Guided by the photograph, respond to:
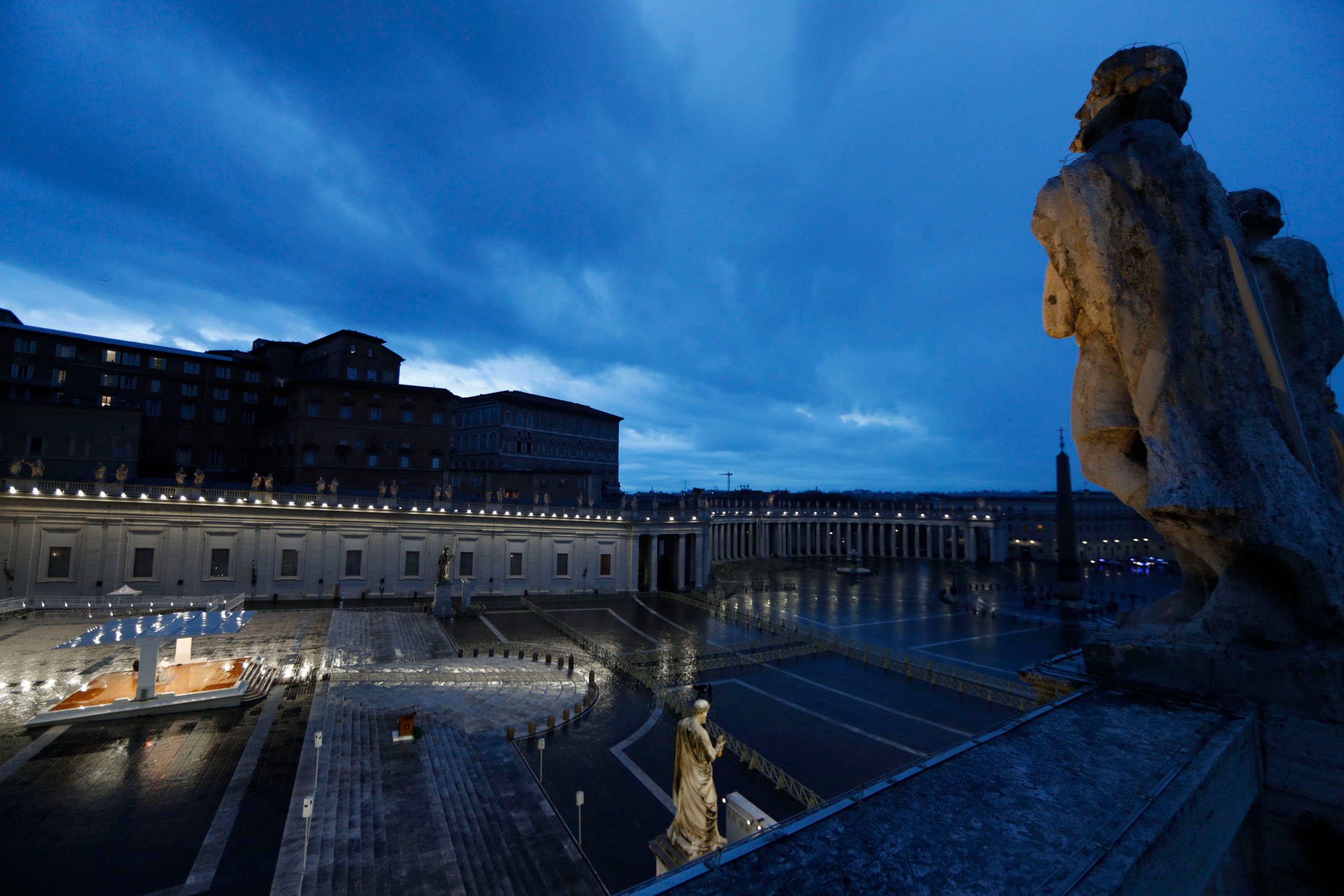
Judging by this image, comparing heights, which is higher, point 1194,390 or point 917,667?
point 1194,390

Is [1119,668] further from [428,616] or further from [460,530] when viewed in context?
[460,530]

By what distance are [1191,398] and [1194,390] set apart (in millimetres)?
123

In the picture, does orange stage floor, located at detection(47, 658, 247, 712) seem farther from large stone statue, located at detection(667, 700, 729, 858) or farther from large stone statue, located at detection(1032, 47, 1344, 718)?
large stone statue, located at detection(1032, 47, 1344, 718)

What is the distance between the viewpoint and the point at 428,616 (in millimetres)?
36750

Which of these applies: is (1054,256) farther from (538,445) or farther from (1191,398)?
(538,445)

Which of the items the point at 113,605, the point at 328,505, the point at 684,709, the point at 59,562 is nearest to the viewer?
the point at 684,709

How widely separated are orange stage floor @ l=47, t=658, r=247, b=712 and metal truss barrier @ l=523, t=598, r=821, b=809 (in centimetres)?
1538

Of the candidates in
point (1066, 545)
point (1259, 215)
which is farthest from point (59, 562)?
point (1066, 545)

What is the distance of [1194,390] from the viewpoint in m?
7.90

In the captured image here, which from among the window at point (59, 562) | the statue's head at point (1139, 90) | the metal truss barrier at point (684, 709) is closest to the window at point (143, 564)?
the window at point (59, 562)

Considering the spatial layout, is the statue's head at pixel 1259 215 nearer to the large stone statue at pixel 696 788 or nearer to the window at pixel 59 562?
the large stone statue at pixel 696 788

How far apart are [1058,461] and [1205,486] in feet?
174

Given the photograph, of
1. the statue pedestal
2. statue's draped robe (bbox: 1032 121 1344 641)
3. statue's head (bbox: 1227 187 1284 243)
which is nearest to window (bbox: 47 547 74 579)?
the statue pedestal

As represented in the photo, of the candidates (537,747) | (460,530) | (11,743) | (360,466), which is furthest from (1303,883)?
(360,466)
